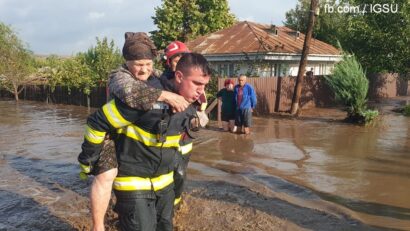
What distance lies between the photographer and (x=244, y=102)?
12297 millimetres

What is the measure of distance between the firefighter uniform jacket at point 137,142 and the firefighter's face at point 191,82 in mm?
157

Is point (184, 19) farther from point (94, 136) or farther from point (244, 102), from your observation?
point (94, 136)

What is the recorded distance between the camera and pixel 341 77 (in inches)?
592

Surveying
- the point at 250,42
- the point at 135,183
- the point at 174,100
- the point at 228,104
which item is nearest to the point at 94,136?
the point at 135,183

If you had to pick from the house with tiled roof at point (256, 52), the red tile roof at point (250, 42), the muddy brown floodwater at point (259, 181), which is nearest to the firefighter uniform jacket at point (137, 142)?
the muddy brown floodwater at point (259, 181)

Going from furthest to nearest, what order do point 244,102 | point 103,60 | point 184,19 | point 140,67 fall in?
point 184,19 → point 103,60 → point 244,102 → point 140,67

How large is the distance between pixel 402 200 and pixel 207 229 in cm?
→ 313

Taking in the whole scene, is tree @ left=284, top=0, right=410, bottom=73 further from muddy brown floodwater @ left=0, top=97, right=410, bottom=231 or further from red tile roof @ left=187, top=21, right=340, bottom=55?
muddy brown floodwater @ left=0, top=97, right=410, bottom=231

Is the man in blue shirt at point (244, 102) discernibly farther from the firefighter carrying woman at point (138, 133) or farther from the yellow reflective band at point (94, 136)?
the yellow reflective band at point (94, 136)

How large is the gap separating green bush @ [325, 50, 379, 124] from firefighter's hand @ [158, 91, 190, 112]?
12.5m

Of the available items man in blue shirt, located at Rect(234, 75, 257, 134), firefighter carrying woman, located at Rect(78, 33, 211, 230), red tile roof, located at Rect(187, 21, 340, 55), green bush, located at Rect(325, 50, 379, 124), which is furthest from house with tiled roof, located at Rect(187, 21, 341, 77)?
firefighter carrying woman, located at Rect(78, 33, 211, 230)

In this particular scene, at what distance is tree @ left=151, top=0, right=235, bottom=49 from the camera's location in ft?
120

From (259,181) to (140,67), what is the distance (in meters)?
4.79

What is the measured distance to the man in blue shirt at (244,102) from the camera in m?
12.3
